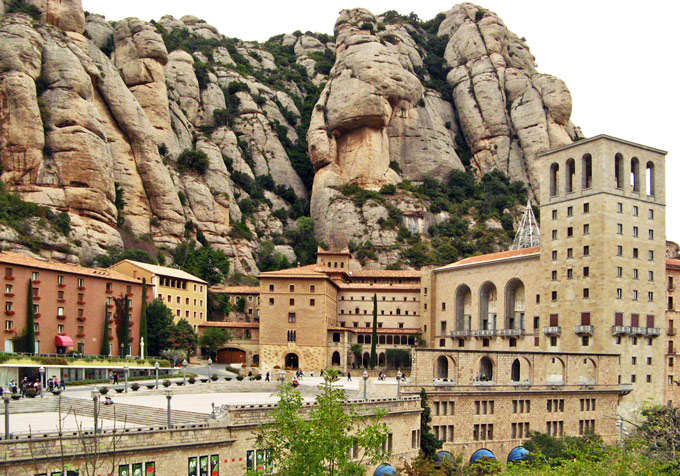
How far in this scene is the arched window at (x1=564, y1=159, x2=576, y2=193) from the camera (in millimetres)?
68750

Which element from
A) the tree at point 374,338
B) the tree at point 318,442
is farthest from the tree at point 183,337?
the tree at point 318,442

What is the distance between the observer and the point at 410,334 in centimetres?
8306

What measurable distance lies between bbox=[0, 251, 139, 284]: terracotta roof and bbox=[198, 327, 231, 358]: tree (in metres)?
9.61

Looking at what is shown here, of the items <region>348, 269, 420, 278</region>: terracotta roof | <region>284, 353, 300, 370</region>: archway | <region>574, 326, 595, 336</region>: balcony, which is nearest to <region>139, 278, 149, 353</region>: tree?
<region>284, 353, 300, 370</region>: archway

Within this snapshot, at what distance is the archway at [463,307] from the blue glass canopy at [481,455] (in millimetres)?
30061

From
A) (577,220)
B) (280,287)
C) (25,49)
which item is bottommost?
(280,287)

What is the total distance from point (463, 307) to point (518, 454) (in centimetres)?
3083

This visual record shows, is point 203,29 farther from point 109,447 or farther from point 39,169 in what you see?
point 109,447

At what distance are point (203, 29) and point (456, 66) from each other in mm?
46666

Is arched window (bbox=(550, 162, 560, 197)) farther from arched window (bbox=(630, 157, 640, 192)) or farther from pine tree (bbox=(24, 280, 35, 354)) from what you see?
pine tree (bbox=(24, 280, 35, 354))

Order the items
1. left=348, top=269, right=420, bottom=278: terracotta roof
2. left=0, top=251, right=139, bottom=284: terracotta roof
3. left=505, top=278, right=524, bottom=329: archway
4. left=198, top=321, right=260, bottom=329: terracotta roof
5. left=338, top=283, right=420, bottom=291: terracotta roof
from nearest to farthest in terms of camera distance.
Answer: left=0, top=251, right=139, bottom=284: terracotta roof < left=505, top=278, right=524, bottom=329: archway < left=198, top=321, right=260, bottom=329: terracotta roof < left=338, top=283, right=420, bottom=291: terracotta roof < left=348, top=269, right=420, bottom=278: terracotta roof

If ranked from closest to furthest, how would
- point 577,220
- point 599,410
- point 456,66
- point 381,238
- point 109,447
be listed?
point 109,447, point 599,410, point 577,220, point 381,238, point 456,66

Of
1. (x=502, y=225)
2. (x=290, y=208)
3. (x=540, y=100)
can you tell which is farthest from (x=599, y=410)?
(x=540, y=100)

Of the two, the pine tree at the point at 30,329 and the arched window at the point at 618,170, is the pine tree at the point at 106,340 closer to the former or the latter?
the pine tree at the point at 30,329
